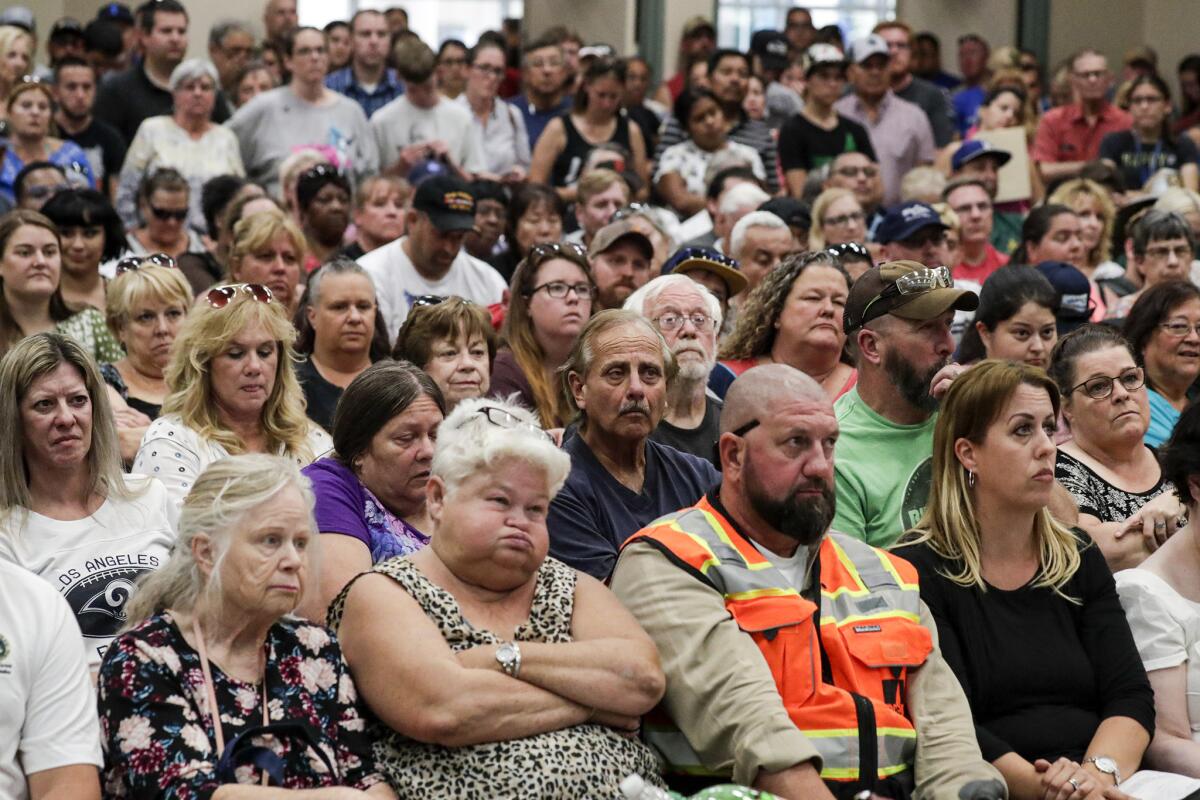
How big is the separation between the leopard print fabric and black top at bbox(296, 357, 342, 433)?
2.19 metres

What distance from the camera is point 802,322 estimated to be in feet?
18.7

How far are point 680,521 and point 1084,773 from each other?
42.9 inches

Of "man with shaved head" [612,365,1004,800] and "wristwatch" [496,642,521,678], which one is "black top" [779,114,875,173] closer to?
"man with shaved head" [612,365,1004,800]

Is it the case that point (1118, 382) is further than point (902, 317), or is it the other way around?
point (1118, 382)

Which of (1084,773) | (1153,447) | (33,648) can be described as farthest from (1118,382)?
(33,648)

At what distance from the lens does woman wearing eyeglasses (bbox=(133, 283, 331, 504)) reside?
4789mm

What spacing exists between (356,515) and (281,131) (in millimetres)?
5834

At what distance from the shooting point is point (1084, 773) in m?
3.88

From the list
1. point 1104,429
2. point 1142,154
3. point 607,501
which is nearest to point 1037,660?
point 607,501

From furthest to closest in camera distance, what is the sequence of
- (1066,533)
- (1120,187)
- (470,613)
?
(1120,187) < (1066,533) < (470,613)

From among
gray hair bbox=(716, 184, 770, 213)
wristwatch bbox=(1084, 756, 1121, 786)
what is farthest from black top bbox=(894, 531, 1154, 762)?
gray hair bbox=(716, 184, 770, 213)

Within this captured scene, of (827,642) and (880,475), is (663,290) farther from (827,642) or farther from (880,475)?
(827,642)

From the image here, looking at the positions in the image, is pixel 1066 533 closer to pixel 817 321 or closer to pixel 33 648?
pixel 817 321

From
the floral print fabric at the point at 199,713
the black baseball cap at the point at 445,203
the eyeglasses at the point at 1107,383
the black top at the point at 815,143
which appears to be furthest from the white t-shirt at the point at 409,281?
the floral print fabric at the point at 199,713
